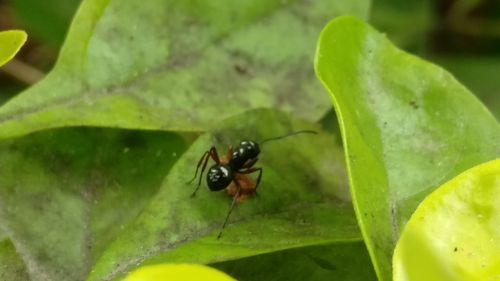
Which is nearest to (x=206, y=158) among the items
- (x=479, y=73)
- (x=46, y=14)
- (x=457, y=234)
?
(x=457, y=234)

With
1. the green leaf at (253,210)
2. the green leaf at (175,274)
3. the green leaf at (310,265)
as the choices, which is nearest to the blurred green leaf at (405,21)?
the green leaf at (253,210)

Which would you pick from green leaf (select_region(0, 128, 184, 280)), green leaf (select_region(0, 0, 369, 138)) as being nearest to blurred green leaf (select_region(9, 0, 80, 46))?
green leaf (select_region(0, 0, 369, 138))

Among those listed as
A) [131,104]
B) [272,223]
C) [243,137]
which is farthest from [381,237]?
[131,104]

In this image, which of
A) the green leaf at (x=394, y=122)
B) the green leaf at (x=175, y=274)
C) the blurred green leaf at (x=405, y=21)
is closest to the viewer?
the green leaf at (x=175, y=274)

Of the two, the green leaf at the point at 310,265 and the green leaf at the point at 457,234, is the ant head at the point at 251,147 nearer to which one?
the green leaf at the point at 310,265

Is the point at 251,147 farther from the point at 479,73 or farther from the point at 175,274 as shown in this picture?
the point at 479,73

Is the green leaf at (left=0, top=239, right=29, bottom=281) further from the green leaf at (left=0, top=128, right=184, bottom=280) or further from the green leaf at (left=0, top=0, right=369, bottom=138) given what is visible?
the green leaf at (left=0, top=0, right=369, bottom=138)
